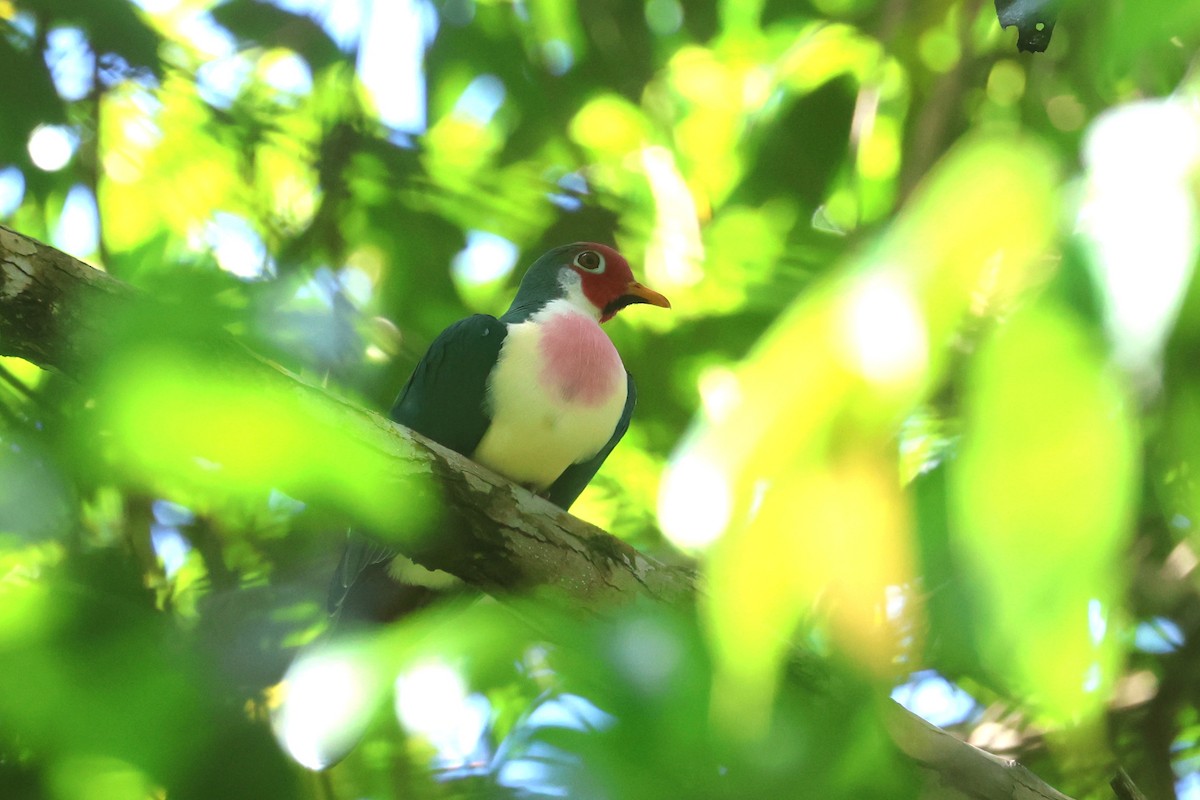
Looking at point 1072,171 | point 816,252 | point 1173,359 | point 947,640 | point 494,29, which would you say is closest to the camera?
point 1173,359

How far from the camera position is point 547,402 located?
2.93m

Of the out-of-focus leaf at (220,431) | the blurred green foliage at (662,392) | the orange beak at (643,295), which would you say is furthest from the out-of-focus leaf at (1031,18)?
the orange beak at (643,295)

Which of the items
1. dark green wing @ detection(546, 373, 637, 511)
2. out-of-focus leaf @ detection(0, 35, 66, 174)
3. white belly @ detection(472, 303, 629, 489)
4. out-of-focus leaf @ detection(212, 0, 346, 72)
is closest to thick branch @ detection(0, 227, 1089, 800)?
white belly @ detection(472, 303, 629, 489)

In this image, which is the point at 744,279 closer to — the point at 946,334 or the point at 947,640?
the point at 947,640

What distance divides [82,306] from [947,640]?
147 cm

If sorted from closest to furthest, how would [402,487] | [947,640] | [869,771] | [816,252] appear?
[947,640] → [869,771] → [402,487] → [816,252]

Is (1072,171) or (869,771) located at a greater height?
(1072,171)

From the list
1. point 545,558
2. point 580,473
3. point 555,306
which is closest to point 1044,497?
point 545,558

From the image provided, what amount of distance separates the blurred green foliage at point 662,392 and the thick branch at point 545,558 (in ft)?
0.25

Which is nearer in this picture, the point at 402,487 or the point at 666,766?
the point at 666,766

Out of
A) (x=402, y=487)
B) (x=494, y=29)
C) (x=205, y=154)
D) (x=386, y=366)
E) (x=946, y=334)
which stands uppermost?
(x=946, y=334)

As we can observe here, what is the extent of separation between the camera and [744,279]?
344cm

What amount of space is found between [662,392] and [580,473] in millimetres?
716

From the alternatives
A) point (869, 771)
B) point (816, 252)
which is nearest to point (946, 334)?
point (869, 771)
